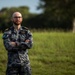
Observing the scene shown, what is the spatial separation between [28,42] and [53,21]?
3887 cm

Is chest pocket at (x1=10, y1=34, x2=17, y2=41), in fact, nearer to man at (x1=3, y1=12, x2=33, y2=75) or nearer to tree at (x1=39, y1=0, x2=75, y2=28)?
man at (x1=3, y1=12, x2=33, y2=75)

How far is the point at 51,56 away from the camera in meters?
12.4

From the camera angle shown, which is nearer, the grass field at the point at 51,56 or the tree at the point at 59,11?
the grass field at the point at 51,56

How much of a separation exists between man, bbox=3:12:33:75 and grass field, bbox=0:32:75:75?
3.78 meters

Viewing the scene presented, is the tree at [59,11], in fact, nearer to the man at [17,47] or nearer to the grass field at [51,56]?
the grass field at [51,56]

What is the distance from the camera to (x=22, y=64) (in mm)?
6402

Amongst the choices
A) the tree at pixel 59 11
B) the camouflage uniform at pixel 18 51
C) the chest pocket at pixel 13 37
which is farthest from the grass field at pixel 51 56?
the tree at pixel 59 11

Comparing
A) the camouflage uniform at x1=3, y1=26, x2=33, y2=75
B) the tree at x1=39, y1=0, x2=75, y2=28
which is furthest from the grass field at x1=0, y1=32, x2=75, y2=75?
the tree at x1=39, y1=0, x2=75, y2=28

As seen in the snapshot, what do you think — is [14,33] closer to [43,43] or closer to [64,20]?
[43,43]

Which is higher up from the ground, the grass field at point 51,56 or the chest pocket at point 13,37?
the chest pocket at point 13,37

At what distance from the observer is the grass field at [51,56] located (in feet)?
34.8

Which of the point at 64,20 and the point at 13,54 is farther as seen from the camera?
the point at 64,20

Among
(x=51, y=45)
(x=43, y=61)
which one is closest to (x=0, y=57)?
(x=43, y=61)

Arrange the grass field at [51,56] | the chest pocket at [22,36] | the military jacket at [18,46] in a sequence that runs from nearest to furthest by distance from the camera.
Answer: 1. the military jacket at [18,46]
2. the chest pocket at [22,36]
3. the grass field at [51,56]
